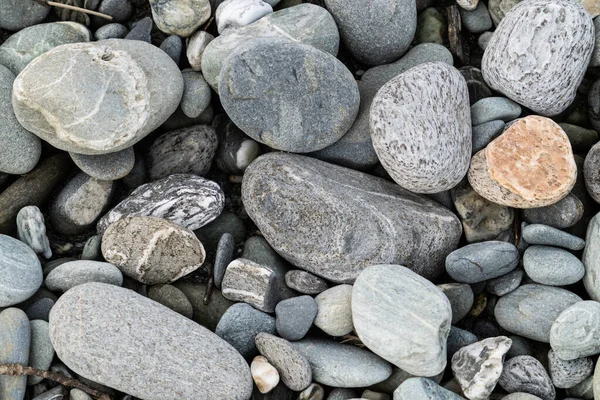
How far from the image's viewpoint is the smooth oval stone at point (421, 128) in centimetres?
331

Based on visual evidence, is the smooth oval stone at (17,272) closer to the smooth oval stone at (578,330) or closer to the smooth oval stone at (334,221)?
the smooth oval stone at (334,221)

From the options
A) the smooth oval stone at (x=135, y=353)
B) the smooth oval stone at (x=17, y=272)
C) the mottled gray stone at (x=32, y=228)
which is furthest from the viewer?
the mottled gray stone at (x=32, y=228)

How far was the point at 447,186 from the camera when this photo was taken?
3.48m

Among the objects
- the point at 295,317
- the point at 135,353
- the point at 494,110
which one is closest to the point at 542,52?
the point at 494,110

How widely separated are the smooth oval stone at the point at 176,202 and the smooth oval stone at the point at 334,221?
0.59 ft

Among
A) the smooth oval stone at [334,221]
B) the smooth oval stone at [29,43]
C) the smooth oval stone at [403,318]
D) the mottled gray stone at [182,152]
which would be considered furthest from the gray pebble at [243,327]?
the smooth oval stone at [29,43]

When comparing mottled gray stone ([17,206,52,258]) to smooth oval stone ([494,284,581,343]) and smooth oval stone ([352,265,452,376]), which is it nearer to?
smooth oval stone ([352,265,452,376])

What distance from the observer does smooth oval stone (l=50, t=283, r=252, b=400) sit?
10.2ft

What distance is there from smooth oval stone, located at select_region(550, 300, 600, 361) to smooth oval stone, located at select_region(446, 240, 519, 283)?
38 centimetres

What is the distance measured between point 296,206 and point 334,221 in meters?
0.20

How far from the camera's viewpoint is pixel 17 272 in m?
3.25

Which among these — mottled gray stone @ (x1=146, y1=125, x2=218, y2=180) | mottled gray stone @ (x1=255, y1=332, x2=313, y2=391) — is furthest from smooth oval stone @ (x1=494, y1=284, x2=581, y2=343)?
mottled gray stone @ (x1=146, y1=125, x2=218, y2=180)

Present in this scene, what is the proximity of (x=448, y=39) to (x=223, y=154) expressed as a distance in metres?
1.39

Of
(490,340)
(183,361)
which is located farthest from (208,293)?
(490,340)
